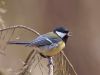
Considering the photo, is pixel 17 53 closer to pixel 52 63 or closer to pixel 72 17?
pixel 72 17

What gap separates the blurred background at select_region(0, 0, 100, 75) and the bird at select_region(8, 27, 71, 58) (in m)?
1.61

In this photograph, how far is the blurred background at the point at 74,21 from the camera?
4.06m

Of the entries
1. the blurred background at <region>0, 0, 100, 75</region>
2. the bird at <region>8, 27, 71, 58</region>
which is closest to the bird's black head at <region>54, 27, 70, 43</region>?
the bird at <region>8, 27, 71, 58</region>

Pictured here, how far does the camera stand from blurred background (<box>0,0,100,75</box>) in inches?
160

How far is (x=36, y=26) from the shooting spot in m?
4.06

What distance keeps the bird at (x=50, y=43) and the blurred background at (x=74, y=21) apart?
161cm

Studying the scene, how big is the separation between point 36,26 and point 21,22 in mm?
193

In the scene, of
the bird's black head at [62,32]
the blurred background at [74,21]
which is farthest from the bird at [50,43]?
the blurred background at [74,21]

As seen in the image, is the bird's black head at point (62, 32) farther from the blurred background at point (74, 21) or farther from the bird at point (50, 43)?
the blurred background at point (74, 21)

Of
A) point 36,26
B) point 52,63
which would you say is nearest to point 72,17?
point 36,26

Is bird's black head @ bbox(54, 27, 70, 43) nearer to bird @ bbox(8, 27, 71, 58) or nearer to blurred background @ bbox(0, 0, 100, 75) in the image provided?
bird @ bbox(8, 27, 71, 58)

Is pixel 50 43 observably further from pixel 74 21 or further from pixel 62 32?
pixel 74 21

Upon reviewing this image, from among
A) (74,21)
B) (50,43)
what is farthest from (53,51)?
(74,21)

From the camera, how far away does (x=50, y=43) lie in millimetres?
2307
